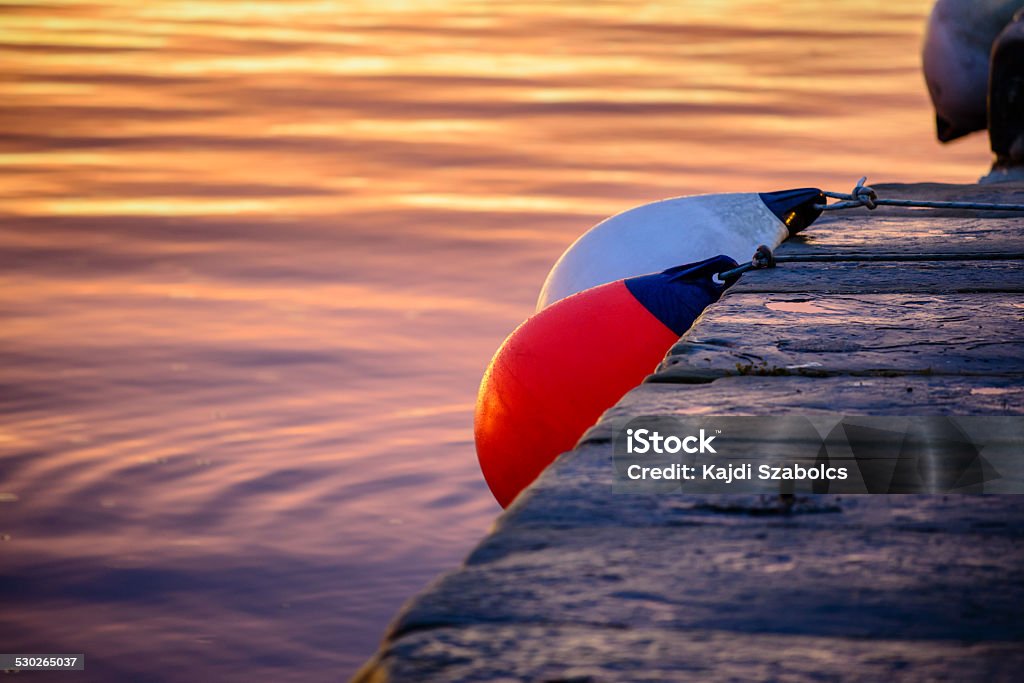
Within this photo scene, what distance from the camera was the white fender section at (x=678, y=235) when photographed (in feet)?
13.3

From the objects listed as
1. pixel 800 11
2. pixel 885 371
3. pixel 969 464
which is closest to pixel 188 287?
pixel 885 371

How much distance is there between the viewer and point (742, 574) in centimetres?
168

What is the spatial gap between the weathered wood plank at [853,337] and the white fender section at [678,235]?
77cm

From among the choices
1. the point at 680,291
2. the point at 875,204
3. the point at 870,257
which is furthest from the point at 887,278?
the point at 875,204

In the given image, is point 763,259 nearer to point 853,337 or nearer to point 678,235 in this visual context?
point 678,235

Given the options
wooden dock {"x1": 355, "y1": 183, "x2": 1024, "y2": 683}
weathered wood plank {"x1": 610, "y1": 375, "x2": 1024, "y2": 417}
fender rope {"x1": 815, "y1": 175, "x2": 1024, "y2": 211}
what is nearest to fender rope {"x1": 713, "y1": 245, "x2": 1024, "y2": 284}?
fender rope {"x1": 815, "y1": 175, "x2": 1024, "y2": 211}

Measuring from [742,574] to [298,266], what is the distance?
6439mm

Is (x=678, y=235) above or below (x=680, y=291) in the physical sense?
above

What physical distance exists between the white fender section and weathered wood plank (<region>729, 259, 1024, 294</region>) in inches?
15.5

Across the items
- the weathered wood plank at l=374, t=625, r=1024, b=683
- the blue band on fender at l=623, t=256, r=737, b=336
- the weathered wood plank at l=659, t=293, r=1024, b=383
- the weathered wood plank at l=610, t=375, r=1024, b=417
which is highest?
the blue band on fender at l=623, t=256, r=737, b=336

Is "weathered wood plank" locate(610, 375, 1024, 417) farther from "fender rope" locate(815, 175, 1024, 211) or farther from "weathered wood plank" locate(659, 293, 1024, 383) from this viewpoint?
"fender rope" locate(815, 175, 1024, 211)

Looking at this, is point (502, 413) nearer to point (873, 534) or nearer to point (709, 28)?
point (873, 534)

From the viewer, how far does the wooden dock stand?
4.87ft

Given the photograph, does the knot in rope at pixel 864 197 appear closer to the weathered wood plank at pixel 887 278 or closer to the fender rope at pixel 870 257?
the fender rope at pixel 870 257
